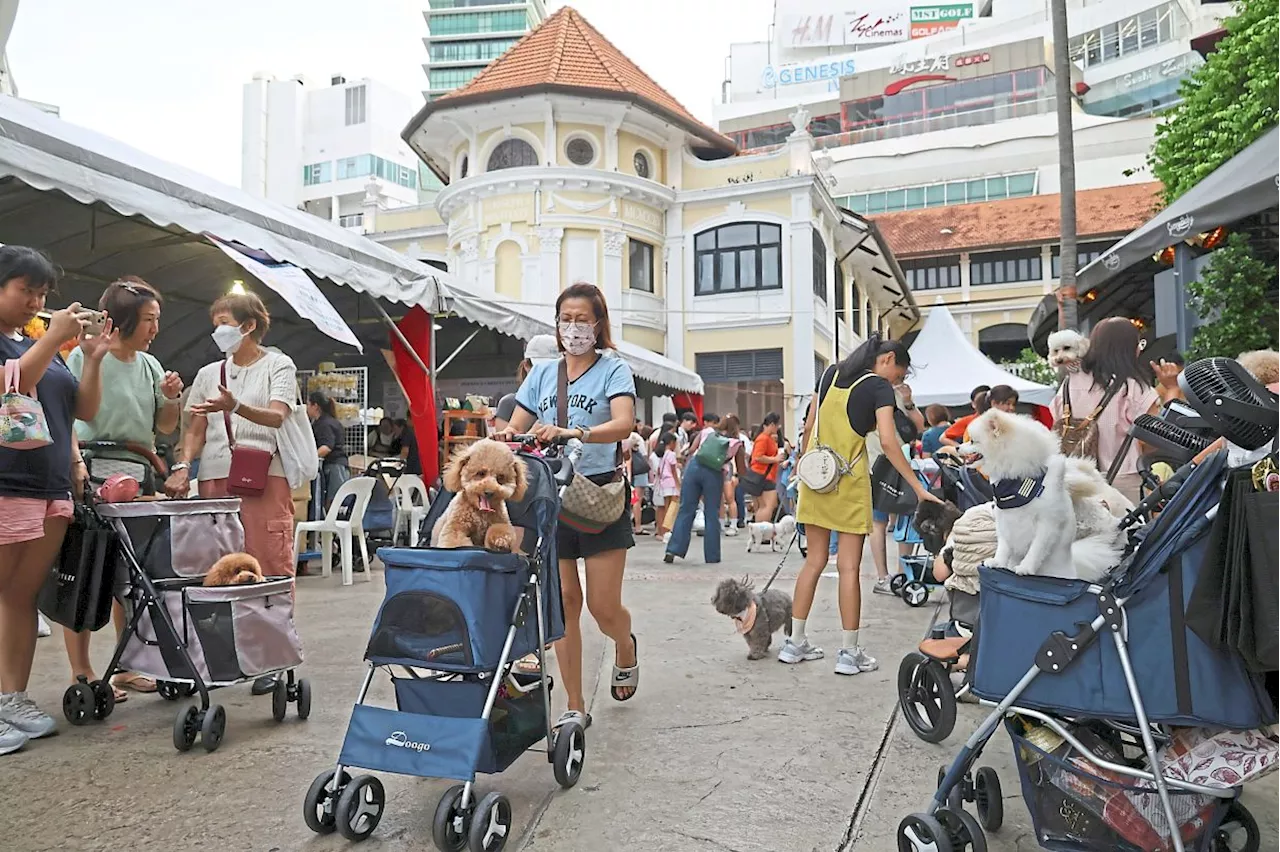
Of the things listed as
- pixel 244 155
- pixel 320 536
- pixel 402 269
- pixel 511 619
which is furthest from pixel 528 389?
pixel 244 155

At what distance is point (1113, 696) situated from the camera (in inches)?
Answer: 86.7

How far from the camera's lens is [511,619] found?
8.84 ft

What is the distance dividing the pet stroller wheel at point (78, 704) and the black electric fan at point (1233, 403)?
4.09 m

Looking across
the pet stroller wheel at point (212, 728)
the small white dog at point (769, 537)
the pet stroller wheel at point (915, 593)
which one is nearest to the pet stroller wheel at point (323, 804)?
the pet stroller wheel at point (212, 728)

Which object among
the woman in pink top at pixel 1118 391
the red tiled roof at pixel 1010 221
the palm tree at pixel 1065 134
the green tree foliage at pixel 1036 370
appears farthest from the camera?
the red tiled roof at pixel 1010 221

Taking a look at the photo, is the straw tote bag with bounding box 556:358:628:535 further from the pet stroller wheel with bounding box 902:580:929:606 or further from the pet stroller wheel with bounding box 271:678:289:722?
the pet stroller wheel with bounding box 902:580:929:606

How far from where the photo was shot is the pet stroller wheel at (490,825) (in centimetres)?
241

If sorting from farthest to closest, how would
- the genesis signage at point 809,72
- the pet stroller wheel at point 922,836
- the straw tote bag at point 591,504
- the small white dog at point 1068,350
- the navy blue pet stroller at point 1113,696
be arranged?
the genesis signage at point 809,72, the small white dog at point 1068,350, the straw tote bag at point 591,504, the pet stroller wheel at point 922,836, the navy blue pet stroller at point 1113,696

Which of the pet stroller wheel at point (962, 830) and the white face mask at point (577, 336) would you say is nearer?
the pet stroller wheel at point (962, 830)

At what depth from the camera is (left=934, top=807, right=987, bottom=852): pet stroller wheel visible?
229 centimetres

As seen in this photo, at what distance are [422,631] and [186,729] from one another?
1.38m

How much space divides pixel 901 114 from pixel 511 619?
6385cm

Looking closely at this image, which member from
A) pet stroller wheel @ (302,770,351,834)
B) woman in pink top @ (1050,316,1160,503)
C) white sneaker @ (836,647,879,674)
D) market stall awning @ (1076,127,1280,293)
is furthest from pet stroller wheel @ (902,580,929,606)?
pet stroller wheel @ (302,770,351,834)

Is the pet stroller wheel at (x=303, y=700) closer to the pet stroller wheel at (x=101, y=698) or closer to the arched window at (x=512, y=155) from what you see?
the pet stroller wheel at (x=101, y=698)
